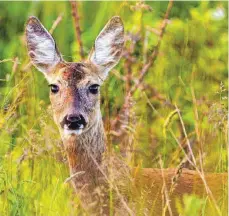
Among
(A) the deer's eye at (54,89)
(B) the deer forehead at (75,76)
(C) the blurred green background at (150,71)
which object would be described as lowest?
(C) the blurred green background at (150,71)

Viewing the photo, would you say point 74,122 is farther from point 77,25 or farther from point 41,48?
point 77,25

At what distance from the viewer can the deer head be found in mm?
5234

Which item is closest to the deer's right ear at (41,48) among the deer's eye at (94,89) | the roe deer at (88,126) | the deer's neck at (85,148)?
the roe deer at (88,126)

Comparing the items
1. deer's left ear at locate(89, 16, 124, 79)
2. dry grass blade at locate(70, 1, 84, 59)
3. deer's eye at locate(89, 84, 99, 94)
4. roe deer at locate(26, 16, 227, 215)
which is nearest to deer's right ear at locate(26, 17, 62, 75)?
roe deer at locate(26, 16, 227, 215)

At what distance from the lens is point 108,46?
19.2ft

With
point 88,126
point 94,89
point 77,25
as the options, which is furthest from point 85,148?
point 77,25

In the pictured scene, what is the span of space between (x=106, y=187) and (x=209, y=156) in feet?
2.85

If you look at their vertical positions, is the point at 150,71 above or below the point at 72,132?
below

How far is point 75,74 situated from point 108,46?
523 mm

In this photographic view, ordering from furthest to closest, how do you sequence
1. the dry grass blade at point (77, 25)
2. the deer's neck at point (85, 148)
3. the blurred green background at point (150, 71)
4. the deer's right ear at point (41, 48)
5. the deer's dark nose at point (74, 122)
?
the dry grass blade at point (77, 25) → the blurred green background at point (150, 71) → the deer's right ear at point (41, 48) → the deer's neck at point (85, 148) → the deer's dark nose at point (74, 122)

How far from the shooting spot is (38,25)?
5.77 metres

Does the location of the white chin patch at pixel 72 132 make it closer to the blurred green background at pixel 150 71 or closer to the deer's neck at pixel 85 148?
the deer's neck at pixel 85 148

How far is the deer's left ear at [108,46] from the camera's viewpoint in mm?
5758

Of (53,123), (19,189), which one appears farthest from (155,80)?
(19,189)
